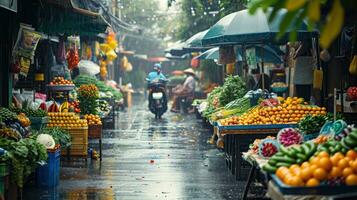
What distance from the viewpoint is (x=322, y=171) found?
602cm

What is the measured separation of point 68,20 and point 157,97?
45.0ft

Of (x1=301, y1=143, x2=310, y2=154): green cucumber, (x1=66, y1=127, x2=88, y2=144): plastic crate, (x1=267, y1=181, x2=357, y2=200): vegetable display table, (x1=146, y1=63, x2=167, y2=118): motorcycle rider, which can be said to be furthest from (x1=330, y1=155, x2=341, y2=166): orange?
(x1=146, y1=63, x2=167, y2=118): motorcycle rider

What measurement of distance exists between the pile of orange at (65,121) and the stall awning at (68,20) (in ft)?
6.10

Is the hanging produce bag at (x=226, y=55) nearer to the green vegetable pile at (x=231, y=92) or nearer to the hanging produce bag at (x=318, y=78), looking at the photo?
the green vegetable pile at (x=231, y=92)

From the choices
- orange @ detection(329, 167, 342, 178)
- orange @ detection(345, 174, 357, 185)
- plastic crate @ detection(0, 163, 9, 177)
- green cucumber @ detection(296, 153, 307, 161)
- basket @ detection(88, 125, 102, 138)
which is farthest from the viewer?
basket @ detection(88, 125, 102, 138)

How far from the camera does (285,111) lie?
12.0 meters

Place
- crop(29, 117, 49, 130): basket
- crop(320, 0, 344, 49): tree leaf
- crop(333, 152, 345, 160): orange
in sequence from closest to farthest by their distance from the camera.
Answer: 1. crop(320, 0, 344, 49): tree leaf
2. crop(333, 152, 345, 160): orange
3. crop(29, 117, 49, 130): basket

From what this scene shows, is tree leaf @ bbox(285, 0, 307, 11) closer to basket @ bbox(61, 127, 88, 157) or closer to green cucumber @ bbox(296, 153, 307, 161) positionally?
green cucumber @ bbox(296, 153, 307, 161)

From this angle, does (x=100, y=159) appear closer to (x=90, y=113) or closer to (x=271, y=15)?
(x=90, y=113)

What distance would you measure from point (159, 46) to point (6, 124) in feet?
179

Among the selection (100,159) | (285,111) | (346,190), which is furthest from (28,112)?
(346,190)

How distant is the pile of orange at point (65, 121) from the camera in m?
13.8

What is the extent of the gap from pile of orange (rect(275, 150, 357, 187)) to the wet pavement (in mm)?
3910

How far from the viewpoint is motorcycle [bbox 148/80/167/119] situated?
91.5ft
